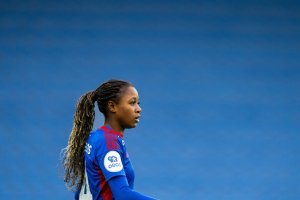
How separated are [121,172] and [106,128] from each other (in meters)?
0.23

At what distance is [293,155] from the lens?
677 cm

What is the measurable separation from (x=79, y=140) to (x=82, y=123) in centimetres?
9

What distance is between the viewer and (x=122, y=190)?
295 cm

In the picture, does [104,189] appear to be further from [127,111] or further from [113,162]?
[127,111]

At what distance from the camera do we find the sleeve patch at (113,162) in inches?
117

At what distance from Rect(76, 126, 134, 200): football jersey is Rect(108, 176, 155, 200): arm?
0.07 ft

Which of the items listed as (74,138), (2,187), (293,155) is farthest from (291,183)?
(74,138)

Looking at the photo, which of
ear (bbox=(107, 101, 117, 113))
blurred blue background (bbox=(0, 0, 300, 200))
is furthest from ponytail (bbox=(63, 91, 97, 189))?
blurred blue background (bbox=(0, 0, 300, 200))

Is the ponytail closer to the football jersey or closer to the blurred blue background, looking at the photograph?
the football jersey

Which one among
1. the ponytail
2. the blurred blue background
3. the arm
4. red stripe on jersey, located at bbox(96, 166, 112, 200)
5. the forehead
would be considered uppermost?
the blurred blue background

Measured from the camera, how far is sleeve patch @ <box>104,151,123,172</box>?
2.97 m

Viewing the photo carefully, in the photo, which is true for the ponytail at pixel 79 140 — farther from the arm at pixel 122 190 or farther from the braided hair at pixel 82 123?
the arm at pixel 122 190

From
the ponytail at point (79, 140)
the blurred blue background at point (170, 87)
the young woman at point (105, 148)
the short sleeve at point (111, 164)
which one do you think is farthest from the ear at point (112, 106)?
the blurred blue background at point (170, 87)

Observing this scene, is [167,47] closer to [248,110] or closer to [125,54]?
Result: [125,54]
